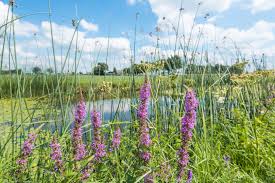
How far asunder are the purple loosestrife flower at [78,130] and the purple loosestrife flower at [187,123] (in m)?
0.58

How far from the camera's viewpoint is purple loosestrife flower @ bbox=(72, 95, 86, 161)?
80.0 inches

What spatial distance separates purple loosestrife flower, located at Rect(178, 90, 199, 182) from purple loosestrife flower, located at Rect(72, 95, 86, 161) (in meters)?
0.58

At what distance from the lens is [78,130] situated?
209 cm

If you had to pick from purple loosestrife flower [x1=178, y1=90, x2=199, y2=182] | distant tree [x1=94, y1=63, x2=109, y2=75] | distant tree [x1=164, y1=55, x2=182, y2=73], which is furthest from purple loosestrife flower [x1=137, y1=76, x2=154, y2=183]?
distant tree [x1=164, y1=55, x2=182, y2=73]

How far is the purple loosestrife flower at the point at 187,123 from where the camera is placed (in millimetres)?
1759

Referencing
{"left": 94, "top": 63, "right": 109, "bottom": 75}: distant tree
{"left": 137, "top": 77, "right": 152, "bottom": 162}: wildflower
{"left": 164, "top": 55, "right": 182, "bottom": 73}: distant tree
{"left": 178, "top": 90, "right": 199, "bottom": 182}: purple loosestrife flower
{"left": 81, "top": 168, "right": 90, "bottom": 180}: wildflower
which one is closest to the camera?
{"left": 178, "top": 90, "right": 199, "bottom": 182}: purple loosestrife flower

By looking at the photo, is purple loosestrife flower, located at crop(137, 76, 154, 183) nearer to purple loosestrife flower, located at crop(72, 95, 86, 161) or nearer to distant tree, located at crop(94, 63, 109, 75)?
purple loosestrife flower, located at crop(72, 95, 86, 161)

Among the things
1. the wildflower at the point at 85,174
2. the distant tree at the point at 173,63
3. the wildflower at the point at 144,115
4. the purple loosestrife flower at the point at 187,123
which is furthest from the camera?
the distant tree at the point at 173,63

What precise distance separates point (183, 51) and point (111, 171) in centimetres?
238

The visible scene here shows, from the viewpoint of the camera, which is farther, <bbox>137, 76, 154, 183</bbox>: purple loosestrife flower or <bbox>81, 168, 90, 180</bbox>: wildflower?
<bbox>81, 168, 90, 180</bbox>: wildflower

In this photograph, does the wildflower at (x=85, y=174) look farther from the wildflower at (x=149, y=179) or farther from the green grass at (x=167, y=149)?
the wildflower at (x=149, y=179)

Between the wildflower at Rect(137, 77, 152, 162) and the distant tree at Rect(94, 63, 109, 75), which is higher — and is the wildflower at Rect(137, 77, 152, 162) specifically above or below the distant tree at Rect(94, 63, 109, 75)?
below

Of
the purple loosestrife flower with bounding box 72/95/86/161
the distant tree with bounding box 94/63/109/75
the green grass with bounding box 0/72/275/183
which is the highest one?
the distant tree with bounding box 94/63/109/75

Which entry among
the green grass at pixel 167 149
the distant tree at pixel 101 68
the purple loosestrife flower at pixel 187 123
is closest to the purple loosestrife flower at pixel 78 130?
the green grass at pixel 167 149
